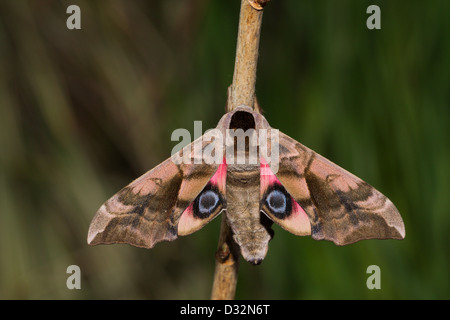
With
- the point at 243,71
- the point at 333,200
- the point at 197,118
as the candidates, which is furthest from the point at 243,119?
the point at 197,118

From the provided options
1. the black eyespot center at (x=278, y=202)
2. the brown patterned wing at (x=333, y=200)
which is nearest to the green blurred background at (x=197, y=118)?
the brown patterned wing at (x=333, y=200)

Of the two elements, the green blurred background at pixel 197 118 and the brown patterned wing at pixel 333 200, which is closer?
the brown patterned wing at pixel 333 200

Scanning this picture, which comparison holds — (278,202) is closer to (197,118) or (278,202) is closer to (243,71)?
(243,71)

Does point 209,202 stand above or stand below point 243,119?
below

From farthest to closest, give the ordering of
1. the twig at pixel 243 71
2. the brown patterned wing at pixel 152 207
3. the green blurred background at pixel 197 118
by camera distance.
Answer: the green blurred background at pixel 197 118, the brown patterned wing at pixel 152 207, the twig at pixel 243 71

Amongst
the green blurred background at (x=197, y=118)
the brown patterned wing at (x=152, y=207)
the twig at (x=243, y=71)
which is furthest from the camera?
the green blurred background at (x=197, y=118)

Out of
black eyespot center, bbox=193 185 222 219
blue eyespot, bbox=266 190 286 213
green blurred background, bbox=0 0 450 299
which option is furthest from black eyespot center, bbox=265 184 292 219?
green blurred background, bbox=0 0 450 299

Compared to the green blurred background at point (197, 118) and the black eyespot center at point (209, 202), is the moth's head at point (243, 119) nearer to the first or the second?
the black eyespot center at point (209, 202)
